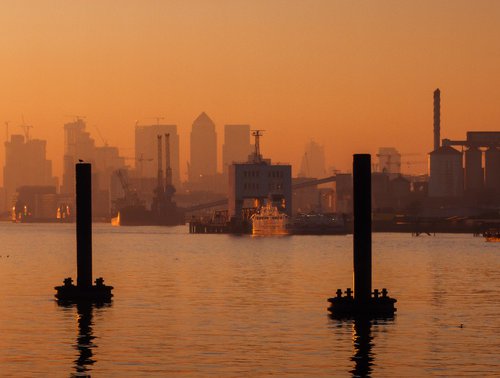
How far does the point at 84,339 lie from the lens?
6394cm

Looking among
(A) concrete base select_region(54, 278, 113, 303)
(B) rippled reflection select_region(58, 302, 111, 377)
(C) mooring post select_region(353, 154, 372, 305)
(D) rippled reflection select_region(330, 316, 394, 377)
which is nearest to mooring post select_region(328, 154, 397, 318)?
(C) mooring post select_region(353, 154, 372, 305)

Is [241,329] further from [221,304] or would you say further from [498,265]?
[498,265]

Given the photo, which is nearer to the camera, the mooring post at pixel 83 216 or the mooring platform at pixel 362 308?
the mooring platform at pixel 362 308

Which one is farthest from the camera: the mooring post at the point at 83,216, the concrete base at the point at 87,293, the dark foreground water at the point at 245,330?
the concrete base at the point at 87,293

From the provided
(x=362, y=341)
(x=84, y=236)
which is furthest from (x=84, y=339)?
(x=84, y=236)

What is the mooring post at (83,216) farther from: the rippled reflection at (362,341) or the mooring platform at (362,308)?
the mooring platform at (362,308)

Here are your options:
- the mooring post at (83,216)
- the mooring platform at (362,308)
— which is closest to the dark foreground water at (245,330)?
the mooring platform at (362,308)

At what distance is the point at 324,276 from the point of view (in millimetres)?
118062

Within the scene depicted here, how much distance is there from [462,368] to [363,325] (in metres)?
14.6

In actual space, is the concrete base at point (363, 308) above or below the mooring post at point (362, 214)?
below

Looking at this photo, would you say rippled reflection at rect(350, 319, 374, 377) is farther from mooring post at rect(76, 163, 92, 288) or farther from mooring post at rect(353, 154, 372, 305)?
mooring post at rect(76, 163, 92, 288)

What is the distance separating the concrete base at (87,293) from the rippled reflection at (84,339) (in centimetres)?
34

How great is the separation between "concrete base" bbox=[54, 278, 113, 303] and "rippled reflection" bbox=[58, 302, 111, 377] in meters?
0.34

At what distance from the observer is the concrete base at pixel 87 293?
79.8 meters
